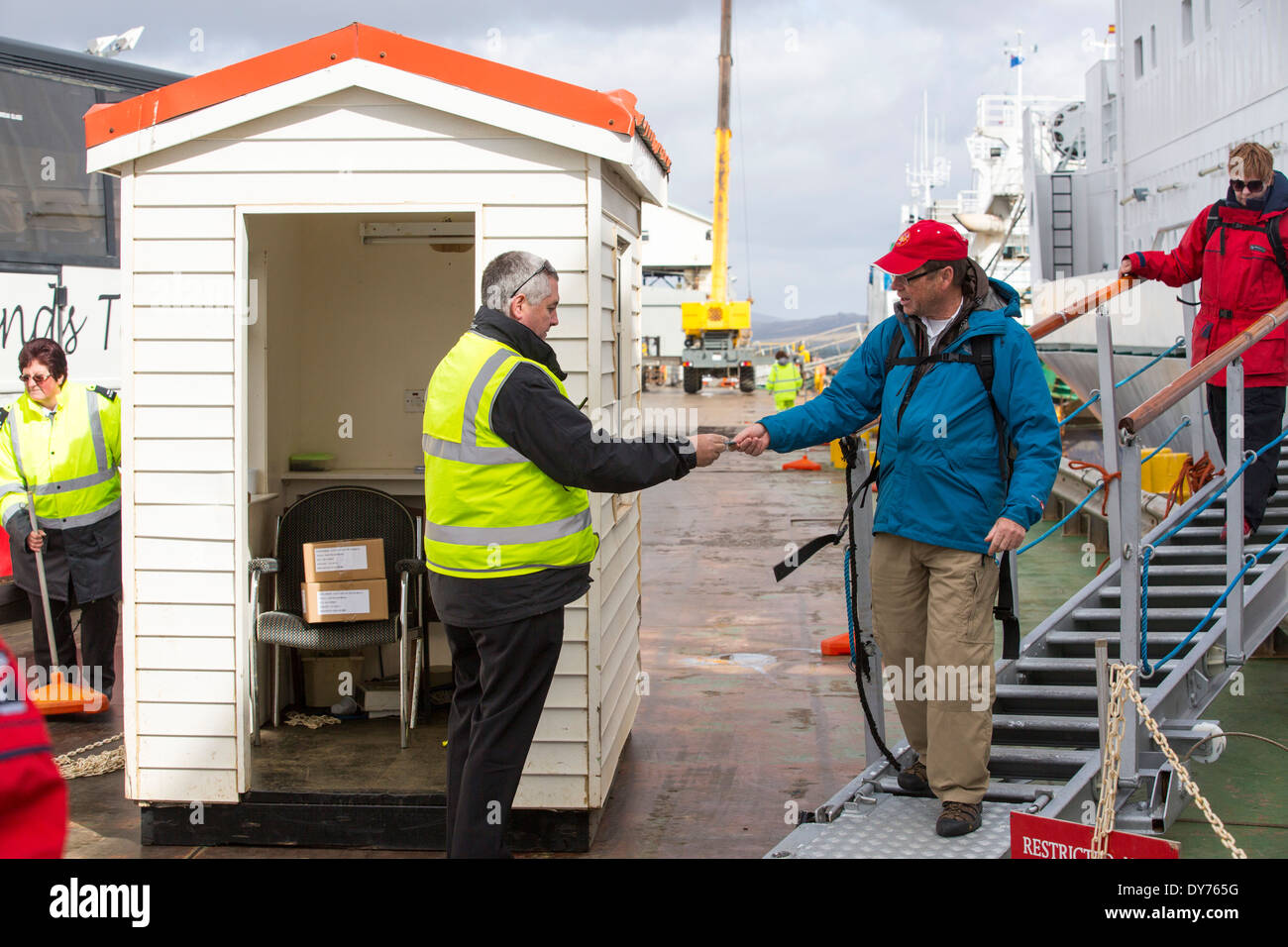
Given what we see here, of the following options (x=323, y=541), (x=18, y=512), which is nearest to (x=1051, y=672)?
(x=323, y=541)

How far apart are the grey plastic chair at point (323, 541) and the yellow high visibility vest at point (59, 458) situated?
1162 mm

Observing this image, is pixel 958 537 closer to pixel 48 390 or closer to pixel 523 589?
pixel 523 589

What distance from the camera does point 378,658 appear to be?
20.1 ft

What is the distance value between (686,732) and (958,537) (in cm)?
269

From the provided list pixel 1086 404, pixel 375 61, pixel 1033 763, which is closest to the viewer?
pixel 1033 763

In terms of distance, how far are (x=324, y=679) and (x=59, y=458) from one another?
1725mm

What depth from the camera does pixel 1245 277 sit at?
5430mm

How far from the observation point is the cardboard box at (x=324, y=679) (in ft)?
19.4

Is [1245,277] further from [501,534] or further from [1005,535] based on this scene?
[501,534]

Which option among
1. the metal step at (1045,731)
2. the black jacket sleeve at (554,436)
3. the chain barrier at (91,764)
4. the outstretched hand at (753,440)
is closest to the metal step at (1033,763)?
the metal step at (1045,731)

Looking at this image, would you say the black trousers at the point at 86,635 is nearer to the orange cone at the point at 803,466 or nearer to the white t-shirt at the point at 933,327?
the white t-shirt at the point at 933,327

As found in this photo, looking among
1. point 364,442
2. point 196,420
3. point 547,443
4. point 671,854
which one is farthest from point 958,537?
point 364,442

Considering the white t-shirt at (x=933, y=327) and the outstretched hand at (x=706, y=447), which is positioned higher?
the white t-shirt at (x=933, y=327)

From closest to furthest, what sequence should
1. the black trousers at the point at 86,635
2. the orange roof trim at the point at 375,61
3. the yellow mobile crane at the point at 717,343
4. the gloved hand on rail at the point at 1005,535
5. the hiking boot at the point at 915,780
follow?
the gloved hand on rail at the point at 1005,535, the hiking boot at the point at 915,780, the orange roof trim at the point at 375,61, the black trousers at the point at 86,635, the yellow mobile crane at the point at 717,343
